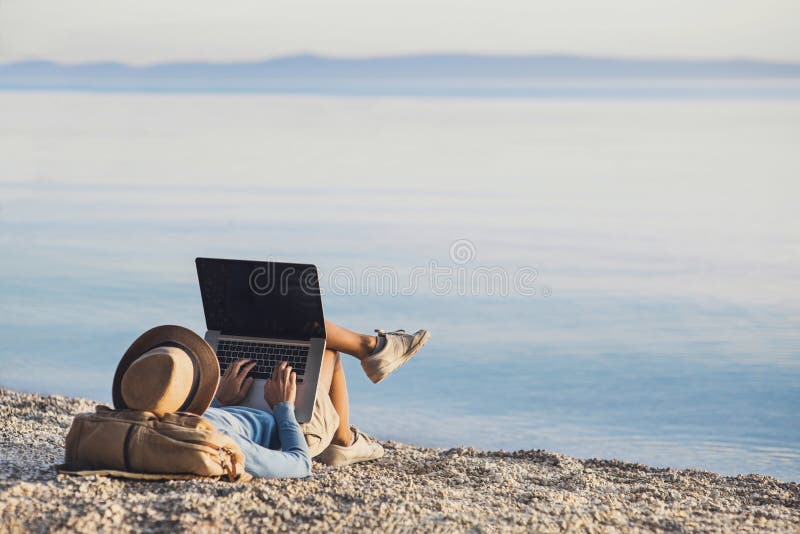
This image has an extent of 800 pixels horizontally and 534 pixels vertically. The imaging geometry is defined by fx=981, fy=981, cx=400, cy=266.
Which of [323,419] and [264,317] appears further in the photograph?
[264,317]

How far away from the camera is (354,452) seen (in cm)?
445

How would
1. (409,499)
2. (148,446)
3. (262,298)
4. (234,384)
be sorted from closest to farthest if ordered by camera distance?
(148,446) < (409,499) < (234,384) < (262,298)

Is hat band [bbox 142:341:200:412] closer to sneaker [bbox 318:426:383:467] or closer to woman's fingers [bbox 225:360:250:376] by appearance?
woman's fingers [bbox 225:360:250:376]

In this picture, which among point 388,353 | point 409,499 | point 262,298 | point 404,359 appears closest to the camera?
point 409,499

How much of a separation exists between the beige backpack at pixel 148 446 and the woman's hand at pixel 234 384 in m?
0.66

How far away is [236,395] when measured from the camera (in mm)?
3990

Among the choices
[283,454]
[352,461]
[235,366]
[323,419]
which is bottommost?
[283,454]

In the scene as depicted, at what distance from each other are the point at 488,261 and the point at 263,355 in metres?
9.69

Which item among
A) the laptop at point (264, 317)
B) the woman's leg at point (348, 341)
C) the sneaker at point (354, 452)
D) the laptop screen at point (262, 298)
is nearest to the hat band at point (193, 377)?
the laptop at point (264, 317)

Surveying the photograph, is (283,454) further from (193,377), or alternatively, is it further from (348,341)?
(348,341)

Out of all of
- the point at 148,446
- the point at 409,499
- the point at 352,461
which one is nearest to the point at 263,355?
the point at 352,461

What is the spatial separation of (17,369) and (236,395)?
679cm

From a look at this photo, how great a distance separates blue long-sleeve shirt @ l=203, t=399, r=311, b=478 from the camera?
11.5ft

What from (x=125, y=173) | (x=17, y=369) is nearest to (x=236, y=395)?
(x=17, y=369)
